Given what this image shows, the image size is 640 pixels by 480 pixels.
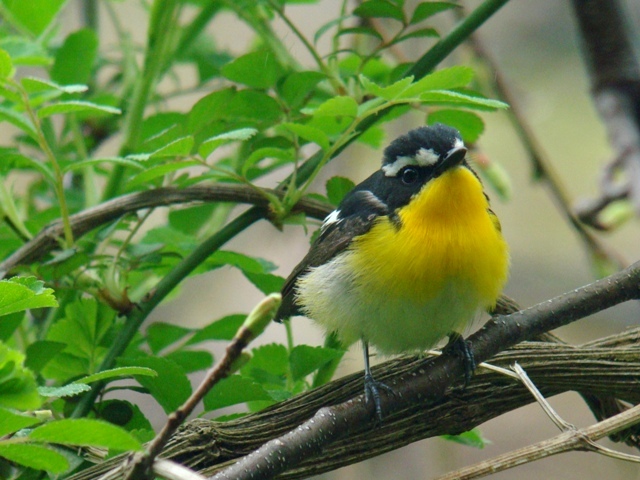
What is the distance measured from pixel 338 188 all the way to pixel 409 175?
18 centimetres

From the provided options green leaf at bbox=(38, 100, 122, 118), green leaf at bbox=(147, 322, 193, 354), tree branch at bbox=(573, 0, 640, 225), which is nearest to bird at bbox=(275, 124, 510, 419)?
green leaf at bbox=(147, 322, 193, 354)

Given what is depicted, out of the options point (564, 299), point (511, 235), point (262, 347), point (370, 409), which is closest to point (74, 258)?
point (262, 347)

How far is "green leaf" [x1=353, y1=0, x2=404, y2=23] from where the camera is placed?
5.94 ft

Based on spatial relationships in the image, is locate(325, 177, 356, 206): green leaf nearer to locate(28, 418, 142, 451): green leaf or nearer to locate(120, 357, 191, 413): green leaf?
locate(120, 357, 191, 413): green leaf

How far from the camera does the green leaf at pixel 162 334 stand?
178 centimetres

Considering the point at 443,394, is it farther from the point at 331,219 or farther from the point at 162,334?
the point at 162,334

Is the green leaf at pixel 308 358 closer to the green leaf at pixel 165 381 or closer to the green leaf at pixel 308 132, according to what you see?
the green leaf at pixel 165 381

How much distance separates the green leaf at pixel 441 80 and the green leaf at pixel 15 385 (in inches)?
32.8

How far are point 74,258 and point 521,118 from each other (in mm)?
2065

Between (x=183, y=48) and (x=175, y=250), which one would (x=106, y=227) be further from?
(x=183, y=48)

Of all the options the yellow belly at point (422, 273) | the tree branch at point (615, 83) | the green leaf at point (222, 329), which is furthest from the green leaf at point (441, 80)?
the tree branch at point (615, 83)

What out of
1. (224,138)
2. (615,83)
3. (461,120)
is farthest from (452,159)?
(615,83)

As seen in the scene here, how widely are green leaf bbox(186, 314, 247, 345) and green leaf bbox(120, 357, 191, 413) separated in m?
0.28

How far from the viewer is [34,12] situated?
204cm
